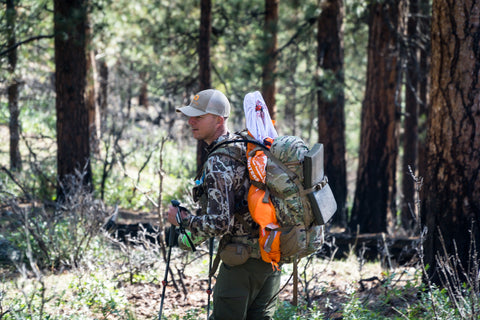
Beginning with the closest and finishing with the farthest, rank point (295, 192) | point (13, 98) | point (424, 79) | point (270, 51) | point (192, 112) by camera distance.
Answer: point (295, 192) → point (192, 112) → point (270, 51) → point (13, 98) → point (424, 79)

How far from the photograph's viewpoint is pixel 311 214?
9.88ft

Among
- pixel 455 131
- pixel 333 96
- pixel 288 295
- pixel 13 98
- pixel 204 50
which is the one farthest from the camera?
pixel 13 98

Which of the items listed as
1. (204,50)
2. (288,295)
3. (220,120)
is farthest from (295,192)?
(204,50)

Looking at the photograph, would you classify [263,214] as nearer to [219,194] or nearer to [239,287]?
[219,194]

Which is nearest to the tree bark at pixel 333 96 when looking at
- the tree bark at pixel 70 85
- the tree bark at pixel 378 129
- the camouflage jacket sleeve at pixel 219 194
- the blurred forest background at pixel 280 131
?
the blurred forest background at pixel 280 131

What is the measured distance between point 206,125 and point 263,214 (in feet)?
2.55

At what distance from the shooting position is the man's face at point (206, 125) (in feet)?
11.0

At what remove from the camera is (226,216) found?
3.10 meters

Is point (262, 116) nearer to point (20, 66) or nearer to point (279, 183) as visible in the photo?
point (279, 183)

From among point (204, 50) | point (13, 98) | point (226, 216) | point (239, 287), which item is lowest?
point (239, 287)

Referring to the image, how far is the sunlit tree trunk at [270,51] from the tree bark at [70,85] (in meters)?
4.67

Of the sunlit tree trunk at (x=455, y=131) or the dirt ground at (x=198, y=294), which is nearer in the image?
the sunlit tree trunk at (x=455, y=131)

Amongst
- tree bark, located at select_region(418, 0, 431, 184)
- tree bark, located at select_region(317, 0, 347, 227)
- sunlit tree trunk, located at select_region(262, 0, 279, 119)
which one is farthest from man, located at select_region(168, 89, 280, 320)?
tree bark, located at select_region(418, 0, 431, 184)

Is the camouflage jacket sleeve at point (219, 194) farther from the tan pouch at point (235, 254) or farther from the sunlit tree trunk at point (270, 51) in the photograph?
the sunlit tree trunk at point (270, 51)
